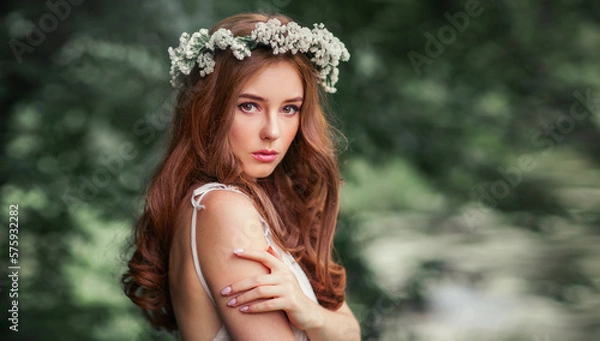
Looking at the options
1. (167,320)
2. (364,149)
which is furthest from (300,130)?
(364,149)

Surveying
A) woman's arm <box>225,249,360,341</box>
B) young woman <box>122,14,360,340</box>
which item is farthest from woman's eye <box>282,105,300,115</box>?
woman's arm <box>225,249,360,341</box>

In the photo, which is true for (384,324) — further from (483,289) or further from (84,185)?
(84,185)

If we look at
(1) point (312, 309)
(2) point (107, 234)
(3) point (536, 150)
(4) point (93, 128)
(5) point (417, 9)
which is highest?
(5) point (417, 9)

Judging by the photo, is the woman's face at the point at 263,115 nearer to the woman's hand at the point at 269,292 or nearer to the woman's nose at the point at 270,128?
the woman's nose at the point at 270,128

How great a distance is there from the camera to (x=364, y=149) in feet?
11.5

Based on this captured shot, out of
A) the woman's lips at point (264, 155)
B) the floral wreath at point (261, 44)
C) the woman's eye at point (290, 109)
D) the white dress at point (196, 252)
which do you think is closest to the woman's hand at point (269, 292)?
the white dress at point (196, 252)

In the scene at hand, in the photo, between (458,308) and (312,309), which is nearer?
(312,309)

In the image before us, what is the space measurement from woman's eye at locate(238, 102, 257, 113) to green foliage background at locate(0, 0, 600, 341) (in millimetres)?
1607

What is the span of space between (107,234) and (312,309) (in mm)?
2135

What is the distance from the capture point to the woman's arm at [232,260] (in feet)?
5.31

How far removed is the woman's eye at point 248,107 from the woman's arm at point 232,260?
0.27 m

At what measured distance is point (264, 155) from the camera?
6.14ft

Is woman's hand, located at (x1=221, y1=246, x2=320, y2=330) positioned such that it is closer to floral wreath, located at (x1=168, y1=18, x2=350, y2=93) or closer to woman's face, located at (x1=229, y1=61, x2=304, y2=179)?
woman's face, located at (x1=229, y1=61, x2=304, y2=179)

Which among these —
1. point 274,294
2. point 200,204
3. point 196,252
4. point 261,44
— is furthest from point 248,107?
point 274,294
